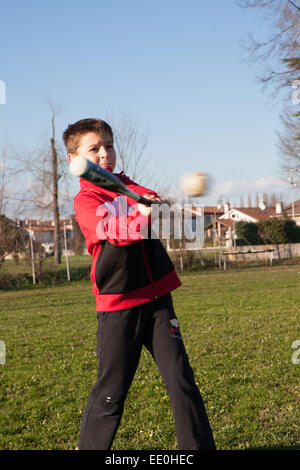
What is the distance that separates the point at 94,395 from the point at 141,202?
1.13m

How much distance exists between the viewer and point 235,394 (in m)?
4.47

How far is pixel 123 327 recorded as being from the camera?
2516 millimetres

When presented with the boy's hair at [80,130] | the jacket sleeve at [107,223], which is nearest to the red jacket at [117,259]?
the jacket sleeve at [107,223]

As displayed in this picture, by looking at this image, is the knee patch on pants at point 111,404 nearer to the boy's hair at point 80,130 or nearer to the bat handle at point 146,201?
the bat handle at point 146,201

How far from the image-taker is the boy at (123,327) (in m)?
2.48

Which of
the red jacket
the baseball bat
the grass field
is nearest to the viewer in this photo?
the baseball bat

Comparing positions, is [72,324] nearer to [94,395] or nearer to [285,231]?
[94,395]

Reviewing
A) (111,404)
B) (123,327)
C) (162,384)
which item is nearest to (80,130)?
(123,327)

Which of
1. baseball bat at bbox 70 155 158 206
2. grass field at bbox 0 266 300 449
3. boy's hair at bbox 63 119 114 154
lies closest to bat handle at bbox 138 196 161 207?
baseball bat at bbox 70 155 158 206

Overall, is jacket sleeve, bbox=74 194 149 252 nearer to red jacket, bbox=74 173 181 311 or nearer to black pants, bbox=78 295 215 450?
red jacket, bbox=74 173 181 311

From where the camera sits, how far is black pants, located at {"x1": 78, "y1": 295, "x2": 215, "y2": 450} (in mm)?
2479

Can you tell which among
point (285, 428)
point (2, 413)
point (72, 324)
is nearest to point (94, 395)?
point (285, 428)

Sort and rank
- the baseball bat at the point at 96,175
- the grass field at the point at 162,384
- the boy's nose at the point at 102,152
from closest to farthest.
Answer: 1. the baseball bat at the point at 96,175
2. the boy's nose at the point at 102,152
3. the grass field at the point at 162,384

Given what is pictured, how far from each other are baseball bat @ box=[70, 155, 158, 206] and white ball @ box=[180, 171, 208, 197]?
28.1 inches
